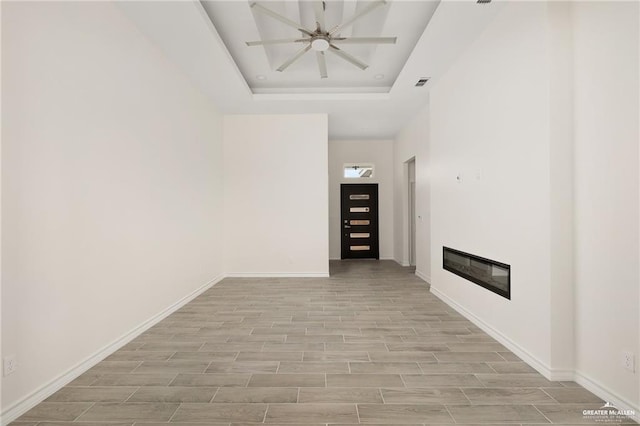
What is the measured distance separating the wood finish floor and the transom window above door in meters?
4.92

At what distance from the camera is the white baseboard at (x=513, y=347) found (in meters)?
2.25

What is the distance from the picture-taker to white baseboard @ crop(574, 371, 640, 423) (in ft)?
6.05

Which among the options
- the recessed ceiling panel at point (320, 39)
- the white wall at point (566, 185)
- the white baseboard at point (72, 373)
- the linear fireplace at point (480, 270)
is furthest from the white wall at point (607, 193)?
the white baseboard at point (72, 373)

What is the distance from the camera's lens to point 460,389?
2146 millimetres

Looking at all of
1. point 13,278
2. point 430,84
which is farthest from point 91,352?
point 430,84

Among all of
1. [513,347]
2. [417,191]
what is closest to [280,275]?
[417,191]

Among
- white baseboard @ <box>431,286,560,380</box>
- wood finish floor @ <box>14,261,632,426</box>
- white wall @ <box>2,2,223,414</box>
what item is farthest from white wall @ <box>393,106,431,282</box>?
white wall @ <box>2,2,223,414</box>

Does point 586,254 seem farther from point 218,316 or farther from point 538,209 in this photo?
point 218,316

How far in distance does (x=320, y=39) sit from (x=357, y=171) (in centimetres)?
505

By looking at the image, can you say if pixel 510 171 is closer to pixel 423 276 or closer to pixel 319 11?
pixel 319 11

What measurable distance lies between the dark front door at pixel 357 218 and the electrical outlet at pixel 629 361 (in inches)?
248

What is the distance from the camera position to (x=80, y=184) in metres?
2.41

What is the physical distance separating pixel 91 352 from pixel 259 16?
149 inches

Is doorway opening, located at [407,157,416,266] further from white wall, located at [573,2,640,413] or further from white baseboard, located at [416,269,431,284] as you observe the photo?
white wall, located at [573,2,640,413]
